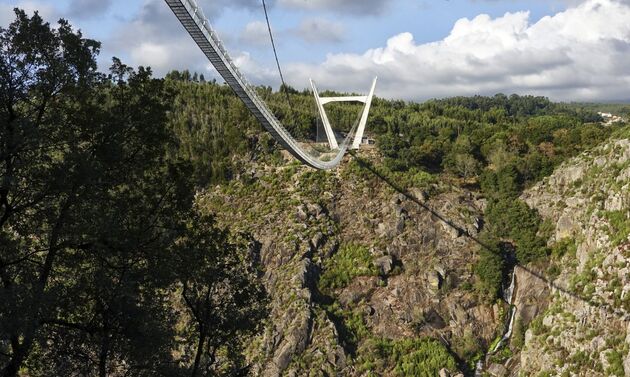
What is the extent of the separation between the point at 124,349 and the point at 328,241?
105ft

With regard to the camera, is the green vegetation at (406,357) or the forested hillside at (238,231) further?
the green vegetation at (406,357)

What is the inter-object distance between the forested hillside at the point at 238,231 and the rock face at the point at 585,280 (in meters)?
1.15

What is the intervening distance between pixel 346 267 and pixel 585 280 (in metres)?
15.8

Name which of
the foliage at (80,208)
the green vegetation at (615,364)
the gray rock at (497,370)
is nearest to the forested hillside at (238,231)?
the foliage at (80,208)

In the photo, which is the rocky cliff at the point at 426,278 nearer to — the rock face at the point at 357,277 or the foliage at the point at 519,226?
the rock face at the point at 357,277

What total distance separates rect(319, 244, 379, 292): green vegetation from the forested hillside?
0.50ft

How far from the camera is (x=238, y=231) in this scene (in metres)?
35.5

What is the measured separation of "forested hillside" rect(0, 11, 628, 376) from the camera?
8.36m

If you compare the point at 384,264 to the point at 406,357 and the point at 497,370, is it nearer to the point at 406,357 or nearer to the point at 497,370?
the point at 406,357

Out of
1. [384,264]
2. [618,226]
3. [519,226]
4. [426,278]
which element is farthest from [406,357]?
[618,226]

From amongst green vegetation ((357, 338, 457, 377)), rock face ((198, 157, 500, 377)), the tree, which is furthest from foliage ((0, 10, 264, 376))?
green vegetation ((357, 338, 457, 377))

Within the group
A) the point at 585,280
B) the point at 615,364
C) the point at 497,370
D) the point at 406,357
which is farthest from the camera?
the point at 406,357

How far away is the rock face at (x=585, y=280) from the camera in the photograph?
93.9 ft

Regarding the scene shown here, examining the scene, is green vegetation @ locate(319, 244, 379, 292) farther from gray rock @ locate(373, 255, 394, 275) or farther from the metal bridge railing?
the metal bridge railing
